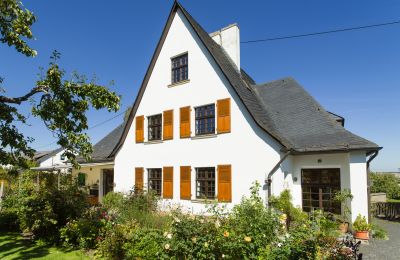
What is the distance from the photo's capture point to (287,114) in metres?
14.5

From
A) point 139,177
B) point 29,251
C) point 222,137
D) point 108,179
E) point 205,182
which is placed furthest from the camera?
point 108,179

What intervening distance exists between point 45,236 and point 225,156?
23.6 feet

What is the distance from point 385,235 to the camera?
10.6 m

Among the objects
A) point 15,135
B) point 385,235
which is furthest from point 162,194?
point 385,235

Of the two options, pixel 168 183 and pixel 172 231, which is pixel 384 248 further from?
pixel 168 183

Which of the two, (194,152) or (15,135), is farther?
(194,152)

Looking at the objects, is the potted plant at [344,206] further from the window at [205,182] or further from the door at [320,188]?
the window at [205,182]

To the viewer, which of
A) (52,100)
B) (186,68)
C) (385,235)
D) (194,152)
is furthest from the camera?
(186,68)

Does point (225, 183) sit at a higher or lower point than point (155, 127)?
lower

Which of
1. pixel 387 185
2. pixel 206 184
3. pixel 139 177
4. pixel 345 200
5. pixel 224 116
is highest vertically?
pixel 224 116

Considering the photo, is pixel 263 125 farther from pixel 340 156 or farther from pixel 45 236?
pixel 45 236

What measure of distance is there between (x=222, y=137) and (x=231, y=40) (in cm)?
662

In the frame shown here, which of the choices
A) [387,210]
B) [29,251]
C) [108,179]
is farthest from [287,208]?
[108,179]

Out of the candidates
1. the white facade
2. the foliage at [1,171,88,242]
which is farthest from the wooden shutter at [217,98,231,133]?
the foliage at [1,171,88,242]
